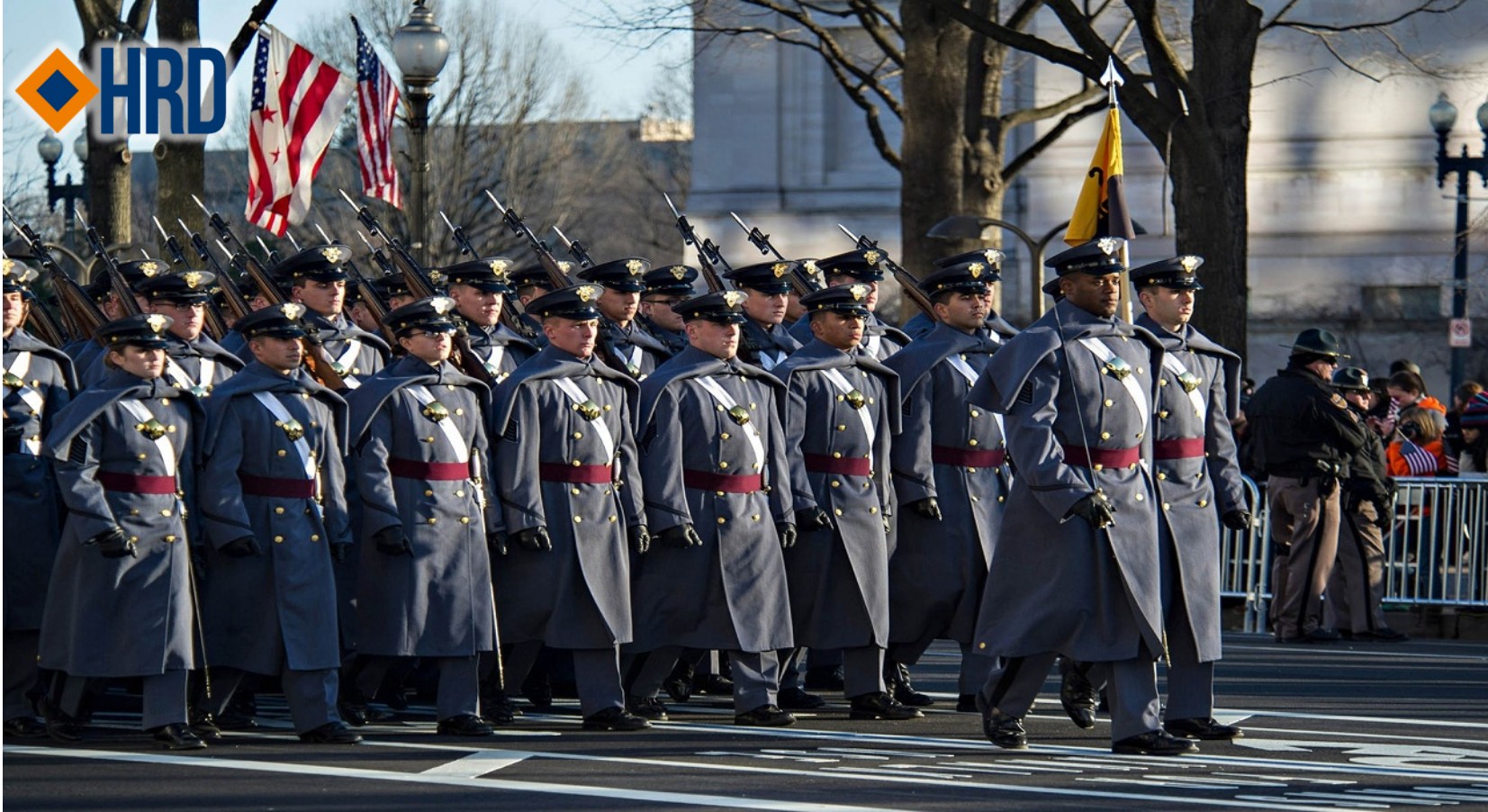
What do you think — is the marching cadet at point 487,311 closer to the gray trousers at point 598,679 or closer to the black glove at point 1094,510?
the gray trousers at point 598,679

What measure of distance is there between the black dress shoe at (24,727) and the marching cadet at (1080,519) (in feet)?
13.3

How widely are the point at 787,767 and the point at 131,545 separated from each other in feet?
9.32

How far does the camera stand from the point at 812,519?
1207cm

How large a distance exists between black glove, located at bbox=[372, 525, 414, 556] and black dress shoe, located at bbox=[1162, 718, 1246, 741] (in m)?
3.30

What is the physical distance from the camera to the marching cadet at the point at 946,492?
12.5 meters

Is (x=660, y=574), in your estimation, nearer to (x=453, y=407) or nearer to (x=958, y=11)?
(x=453, y=407)

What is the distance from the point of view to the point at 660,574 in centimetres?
1201

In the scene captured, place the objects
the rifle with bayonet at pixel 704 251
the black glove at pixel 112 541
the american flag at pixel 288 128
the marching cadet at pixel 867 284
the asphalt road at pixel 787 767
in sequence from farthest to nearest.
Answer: the american flag at pixel 288 128 → the rifle with bayonet at pixel 704 251 → the marching cadet at pixel 867 284 → the black glove at pixel 112 541 → the asphalt road at pixel 787 767

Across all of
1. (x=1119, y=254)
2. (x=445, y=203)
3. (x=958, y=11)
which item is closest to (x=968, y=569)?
(x=1119, y=254)

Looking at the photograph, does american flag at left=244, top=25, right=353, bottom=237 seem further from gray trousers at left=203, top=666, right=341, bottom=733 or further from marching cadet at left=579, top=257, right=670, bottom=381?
gray trousers at left=203, top=666, right=341, bottom=733

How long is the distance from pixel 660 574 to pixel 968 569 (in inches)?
60.0

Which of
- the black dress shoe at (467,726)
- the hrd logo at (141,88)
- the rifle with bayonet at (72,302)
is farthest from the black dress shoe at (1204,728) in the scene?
the hrd logo at (141,88)

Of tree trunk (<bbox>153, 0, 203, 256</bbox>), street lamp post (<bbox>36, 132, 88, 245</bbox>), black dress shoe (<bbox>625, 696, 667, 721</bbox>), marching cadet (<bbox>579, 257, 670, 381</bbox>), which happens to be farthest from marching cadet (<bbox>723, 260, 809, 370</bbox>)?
street lamp post (<bbox>36, 132, 88, 245</bbox>)

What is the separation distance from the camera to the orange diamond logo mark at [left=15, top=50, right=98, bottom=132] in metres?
15.7
